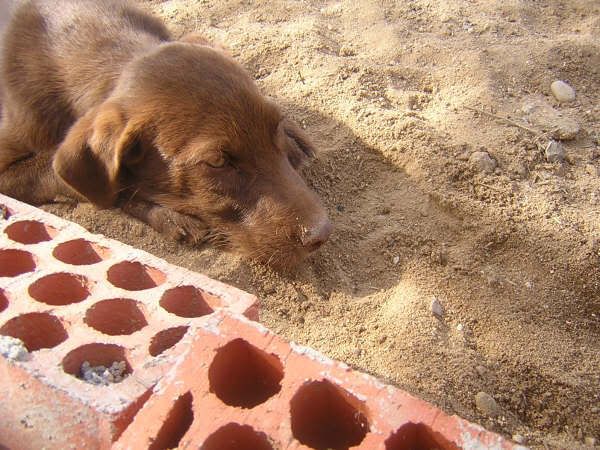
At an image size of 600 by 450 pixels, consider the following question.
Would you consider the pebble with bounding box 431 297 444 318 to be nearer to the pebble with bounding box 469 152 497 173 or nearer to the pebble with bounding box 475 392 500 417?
the pebble with bounding box 475 392 500 417

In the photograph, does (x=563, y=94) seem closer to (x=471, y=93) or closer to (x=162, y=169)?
(x=471, y=93)

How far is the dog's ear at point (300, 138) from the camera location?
3710mm

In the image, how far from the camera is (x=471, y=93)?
13.5 feet

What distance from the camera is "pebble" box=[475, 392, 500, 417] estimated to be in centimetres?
229

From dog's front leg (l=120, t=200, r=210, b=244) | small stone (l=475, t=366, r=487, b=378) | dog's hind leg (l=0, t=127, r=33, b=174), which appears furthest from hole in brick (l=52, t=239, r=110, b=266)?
dog's hind leg (l=0, t=127, r=33, b=174)

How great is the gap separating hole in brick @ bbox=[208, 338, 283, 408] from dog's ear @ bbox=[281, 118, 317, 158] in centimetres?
203

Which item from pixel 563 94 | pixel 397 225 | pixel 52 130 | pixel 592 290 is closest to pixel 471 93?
pixel 563 94

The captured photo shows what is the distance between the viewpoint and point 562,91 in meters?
4.10

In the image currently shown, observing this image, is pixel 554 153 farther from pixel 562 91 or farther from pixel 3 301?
pixel 3 301

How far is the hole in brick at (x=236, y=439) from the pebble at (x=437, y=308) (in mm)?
1313

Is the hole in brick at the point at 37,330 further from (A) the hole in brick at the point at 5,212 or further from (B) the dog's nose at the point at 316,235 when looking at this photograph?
(B) the dog's nose at the point at 316,235

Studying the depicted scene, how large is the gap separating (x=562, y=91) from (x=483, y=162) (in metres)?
1.11

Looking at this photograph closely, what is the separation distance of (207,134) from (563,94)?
8.30ft

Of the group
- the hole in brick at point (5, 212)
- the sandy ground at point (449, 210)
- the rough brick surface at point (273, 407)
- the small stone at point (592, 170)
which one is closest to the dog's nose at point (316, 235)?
the sandy ground at point (449, 210)
